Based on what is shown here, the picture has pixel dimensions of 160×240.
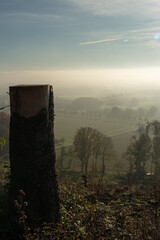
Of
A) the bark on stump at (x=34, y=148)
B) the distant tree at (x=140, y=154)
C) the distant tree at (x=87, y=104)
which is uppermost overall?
the distant tree at (x=87, y=104)

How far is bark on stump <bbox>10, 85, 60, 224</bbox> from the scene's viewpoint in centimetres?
471

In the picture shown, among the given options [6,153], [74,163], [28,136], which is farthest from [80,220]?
[6,153]

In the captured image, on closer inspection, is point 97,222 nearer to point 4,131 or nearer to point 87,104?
point 4,131

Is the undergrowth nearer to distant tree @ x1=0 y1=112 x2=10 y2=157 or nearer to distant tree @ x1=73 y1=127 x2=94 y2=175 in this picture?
distant tree @ x1=73 y1=127 x2=94 y2=175

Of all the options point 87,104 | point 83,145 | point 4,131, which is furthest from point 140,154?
point 87,104

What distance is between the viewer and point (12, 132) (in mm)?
4945

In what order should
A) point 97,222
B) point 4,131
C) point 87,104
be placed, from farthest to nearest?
point 87,104 < point 4,131 < point 97,222

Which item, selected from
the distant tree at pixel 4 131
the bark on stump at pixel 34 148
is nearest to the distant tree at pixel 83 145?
the distant tree at pixel 4 131

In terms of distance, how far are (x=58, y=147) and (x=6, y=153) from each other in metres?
18.0

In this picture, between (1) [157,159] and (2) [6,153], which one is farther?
(2) [6,153]

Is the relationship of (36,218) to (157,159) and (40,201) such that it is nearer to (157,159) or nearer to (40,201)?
(40,201)

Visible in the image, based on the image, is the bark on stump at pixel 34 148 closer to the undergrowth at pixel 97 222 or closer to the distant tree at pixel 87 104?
the undergrowth at pixel 97 222

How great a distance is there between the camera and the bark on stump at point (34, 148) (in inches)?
185

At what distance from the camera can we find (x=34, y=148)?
4.79 m
